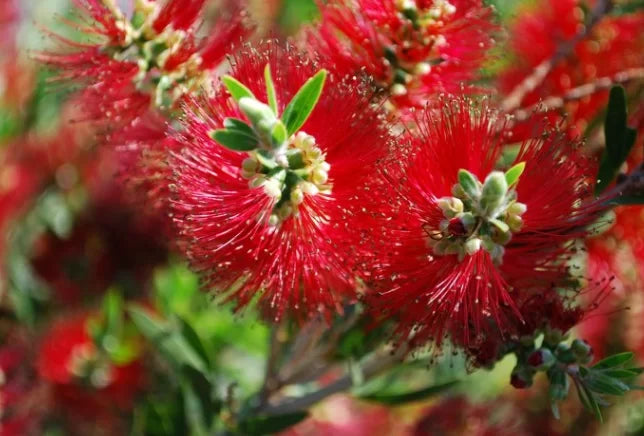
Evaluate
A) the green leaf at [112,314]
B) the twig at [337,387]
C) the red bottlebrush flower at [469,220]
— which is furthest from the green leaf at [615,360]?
the green leaf at [112,314]

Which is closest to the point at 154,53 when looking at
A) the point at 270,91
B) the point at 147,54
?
the point at 147,54

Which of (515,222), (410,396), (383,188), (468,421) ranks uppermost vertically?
(383,188)

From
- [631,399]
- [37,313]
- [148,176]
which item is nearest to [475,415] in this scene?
[631,399]

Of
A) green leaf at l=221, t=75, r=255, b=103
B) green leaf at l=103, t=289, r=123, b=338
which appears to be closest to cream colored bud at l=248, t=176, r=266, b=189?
green leaf at l=221, t=75, r=255, b=103

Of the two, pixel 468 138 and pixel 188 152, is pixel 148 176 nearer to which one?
pixel 188 152

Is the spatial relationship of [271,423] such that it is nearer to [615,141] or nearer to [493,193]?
[493,193]

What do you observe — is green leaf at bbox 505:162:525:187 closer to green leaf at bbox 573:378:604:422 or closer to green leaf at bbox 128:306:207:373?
green leaf at bbox 573:378:604:422
